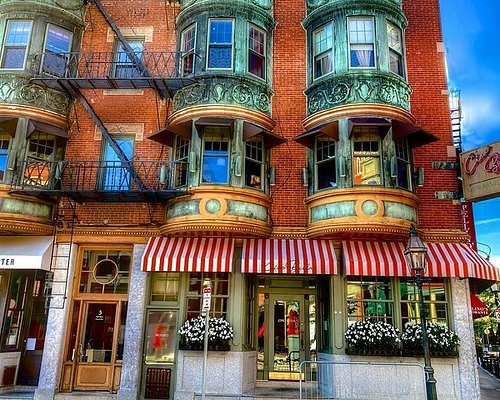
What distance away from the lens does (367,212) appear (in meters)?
12.3

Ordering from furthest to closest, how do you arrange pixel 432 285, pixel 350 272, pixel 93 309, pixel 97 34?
pixel 97 34 → pixel 93 309 → pixel 432 285 → pixel 350 272

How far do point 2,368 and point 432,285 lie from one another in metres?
13.4

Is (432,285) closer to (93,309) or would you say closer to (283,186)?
(283,186)

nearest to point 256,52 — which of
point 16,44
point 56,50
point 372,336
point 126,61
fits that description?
point 126,61

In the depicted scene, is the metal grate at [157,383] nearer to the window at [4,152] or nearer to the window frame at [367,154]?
the window at [4,152]

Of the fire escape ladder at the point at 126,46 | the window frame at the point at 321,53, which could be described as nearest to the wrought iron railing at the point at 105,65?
the fire escape ladder at the point at 126,46

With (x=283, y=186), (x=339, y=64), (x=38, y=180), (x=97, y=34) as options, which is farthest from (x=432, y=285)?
(x=97, y=34)

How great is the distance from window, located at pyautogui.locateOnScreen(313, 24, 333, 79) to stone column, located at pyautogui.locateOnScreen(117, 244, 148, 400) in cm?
809

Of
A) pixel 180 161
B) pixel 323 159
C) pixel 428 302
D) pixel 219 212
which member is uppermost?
pixel 323 159

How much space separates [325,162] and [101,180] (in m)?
7.43

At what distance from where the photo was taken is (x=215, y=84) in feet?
44.2

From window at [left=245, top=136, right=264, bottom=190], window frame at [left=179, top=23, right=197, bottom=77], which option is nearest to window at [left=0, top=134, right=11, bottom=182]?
window frame at [left=179, top=23, right=197, bottom=77]

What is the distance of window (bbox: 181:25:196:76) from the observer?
14305 mm

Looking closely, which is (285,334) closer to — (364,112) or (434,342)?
(434,342)
